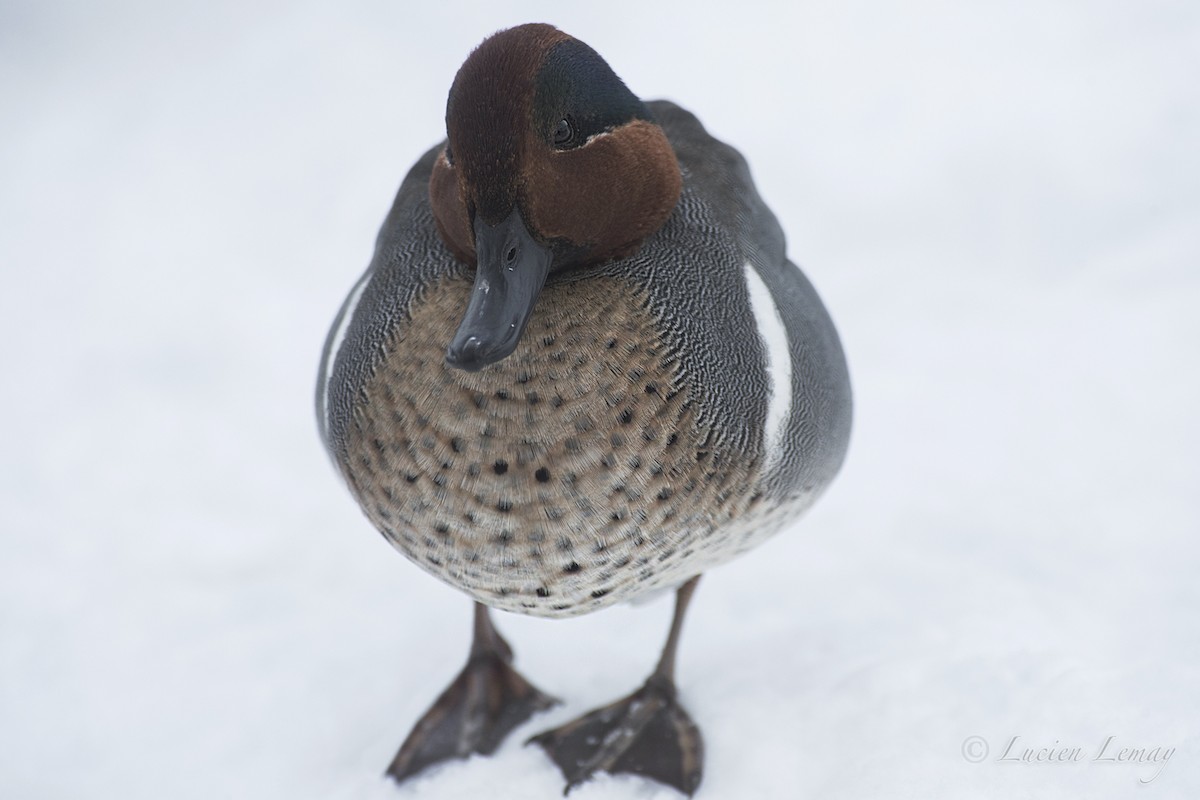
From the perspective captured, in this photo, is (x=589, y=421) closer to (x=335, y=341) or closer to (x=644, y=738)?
(x=335, y=341)

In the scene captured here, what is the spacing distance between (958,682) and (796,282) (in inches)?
25.5

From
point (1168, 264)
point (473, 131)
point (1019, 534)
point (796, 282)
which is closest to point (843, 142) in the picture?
point (1168, 264)

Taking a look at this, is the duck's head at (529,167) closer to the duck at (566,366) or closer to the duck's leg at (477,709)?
the duck at (566,366)

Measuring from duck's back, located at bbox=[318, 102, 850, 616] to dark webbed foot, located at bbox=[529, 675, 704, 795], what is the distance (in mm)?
362

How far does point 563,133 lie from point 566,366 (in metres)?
0.25

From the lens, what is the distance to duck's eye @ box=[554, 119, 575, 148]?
110 centimetres

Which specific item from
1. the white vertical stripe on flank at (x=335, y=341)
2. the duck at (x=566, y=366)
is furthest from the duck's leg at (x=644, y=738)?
the white vertical stripe on flank at (x=335, y=341)

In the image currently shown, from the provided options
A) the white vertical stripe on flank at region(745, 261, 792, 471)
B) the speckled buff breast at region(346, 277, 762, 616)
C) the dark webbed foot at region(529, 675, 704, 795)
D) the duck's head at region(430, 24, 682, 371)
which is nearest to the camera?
the duck's head at region(430, 24, 682, 371)

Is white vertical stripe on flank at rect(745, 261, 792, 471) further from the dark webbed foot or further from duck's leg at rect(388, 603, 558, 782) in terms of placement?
duck's leg at rect(388, 603, 558, 782)

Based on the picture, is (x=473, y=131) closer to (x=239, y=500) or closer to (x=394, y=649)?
(x=394, y=649)

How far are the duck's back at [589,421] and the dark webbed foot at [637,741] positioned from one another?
36cm

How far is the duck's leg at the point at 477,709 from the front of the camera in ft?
5.47

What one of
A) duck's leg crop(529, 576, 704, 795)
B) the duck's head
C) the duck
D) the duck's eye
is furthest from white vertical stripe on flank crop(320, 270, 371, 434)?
duck's leg crop(529, 576, 704, 795)

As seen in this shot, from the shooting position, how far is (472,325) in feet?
3.59
